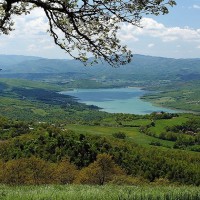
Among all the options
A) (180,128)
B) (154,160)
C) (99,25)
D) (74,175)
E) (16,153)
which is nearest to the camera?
(99,25)

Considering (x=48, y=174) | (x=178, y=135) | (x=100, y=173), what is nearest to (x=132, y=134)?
(x=178, y=135)

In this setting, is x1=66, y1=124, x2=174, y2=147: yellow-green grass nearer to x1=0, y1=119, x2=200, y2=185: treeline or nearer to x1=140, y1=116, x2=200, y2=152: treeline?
x1=140, y1=116, x2=200, y2=152: treeline

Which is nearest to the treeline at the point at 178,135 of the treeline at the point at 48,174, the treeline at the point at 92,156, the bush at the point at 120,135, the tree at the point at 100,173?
the bush at the point at 120,135

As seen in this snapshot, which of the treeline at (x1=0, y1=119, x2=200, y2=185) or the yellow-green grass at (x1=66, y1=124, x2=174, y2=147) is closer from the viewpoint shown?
the treeline at (x1=0, y1=119, x2=200, y2=185)

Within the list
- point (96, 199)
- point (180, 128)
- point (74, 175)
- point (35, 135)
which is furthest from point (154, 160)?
point (96, 199)

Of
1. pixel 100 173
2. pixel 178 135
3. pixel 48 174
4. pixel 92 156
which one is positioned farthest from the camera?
pixel 178 135

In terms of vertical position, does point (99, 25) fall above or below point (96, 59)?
above

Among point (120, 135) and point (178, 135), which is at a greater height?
point (120, 135)

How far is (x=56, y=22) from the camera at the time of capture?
53.4 ft

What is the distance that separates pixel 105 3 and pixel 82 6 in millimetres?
1097

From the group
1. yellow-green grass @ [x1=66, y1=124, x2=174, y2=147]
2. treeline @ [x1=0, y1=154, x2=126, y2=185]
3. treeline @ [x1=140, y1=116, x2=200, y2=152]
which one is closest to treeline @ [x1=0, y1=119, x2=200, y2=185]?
treeline @ [x1=0, y1=154, x2=126, y2=185]

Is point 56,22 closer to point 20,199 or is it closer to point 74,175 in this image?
point 20,199

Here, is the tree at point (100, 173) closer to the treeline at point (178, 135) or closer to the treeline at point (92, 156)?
the treeline at point (92, 156)

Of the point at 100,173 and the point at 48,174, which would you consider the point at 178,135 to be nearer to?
the point at 100,173
